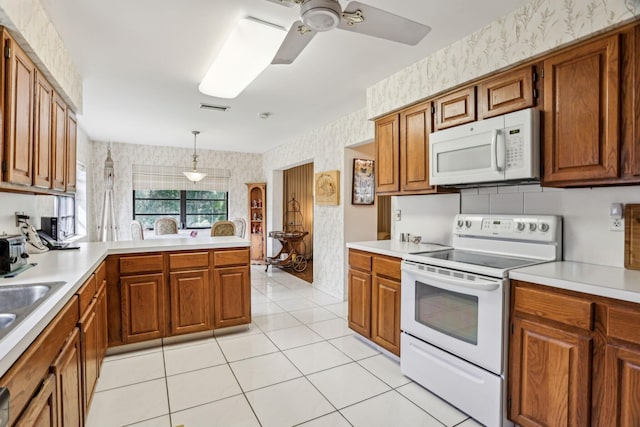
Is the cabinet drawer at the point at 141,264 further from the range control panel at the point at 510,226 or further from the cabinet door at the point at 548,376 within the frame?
the cabinet door at the point at 548,376

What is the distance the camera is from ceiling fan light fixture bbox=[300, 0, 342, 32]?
1.43m

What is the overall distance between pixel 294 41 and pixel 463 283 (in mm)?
1682

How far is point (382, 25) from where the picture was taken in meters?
1.69

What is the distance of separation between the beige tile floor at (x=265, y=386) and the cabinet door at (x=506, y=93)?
1.90m

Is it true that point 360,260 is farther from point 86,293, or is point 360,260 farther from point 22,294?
point 22,294

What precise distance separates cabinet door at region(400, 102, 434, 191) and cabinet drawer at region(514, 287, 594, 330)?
1.15m

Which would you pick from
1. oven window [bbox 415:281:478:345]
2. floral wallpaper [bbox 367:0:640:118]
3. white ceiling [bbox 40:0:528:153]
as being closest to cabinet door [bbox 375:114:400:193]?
floral wallpaper [bbox 367:0:640:118]

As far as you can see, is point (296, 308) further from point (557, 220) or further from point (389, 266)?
point (557, 220)

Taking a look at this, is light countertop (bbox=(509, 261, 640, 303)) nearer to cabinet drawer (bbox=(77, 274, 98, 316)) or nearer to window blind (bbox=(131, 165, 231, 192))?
cabinet drawer (bbox=(77, 274, 98, 316))

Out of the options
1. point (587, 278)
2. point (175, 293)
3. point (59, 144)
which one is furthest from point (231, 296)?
point (587, 278)

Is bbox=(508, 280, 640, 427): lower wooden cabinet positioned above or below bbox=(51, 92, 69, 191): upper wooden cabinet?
below

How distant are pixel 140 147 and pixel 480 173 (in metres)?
6.24

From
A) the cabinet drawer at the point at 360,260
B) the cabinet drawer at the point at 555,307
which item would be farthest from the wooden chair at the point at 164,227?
the cabinet drawer at the point at 555,307

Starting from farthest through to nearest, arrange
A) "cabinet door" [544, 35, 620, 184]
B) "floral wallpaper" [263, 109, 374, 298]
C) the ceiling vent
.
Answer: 1. "floral wallpaper" [263, 109, 374, 298]
2. the ceiling vent
3. "cabinet door" [544, 35, 620, 184]
